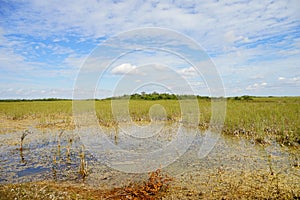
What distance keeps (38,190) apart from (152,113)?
9.77m

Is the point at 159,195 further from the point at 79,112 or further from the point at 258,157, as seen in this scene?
the point at 79,112

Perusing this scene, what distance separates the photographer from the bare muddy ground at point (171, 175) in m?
3.54

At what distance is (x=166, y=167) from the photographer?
4.96 m

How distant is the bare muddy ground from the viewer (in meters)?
3.54

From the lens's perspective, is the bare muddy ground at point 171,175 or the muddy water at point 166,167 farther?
the muddy water at point 166,167

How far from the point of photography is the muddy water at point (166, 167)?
4.23m

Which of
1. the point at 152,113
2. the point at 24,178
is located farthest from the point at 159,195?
the point at 152,113

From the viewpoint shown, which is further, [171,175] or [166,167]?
[166,167]

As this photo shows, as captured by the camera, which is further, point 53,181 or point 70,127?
point 70,127

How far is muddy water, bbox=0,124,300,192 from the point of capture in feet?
13.9

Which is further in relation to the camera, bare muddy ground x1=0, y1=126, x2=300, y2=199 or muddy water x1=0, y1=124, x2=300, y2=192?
muddy water x1=0, y1=124, x2=300, y2=192

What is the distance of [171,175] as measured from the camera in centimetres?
444

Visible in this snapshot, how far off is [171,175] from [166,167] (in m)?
0.52

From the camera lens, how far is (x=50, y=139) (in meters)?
7.73
